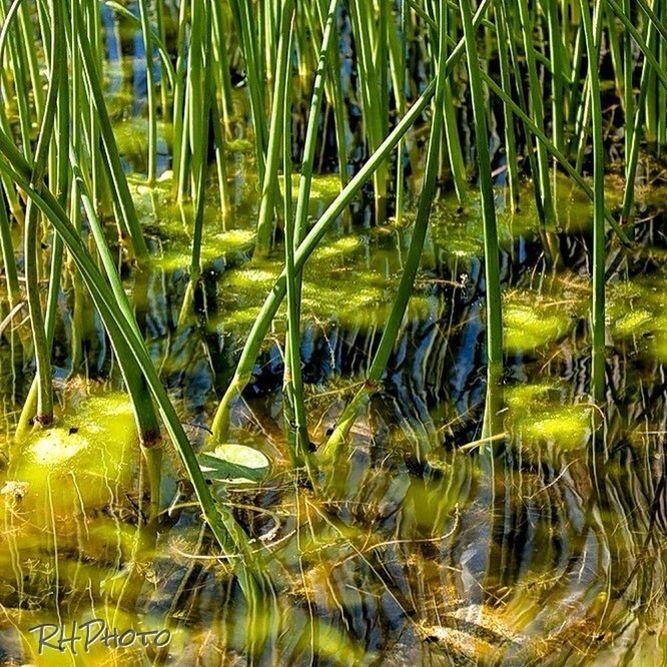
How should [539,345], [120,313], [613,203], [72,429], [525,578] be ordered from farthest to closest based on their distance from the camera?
[613,203]
[539,345]
[72,429]
[525,578]
[120,313]

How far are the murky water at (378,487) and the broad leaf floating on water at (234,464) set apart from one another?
0.08 ft

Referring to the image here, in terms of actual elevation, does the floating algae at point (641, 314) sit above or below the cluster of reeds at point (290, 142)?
below

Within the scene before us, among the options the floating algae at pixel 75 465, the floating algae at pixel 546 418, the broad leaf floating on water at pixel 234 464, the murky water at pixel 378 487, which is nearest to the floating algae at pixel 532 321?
the murky water at pixel 378 487

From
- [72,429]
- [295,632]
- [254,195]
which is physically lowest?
[295,632]

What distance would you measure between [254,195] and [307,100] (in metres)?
0.51

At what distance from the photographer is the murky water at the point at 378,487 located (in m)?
1.33

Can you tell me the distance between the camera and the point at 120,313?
129 cm

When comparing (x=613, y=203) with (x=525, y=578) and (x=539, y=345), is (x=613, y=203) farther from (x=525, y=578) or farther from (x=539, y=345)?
(x=525, y=578)

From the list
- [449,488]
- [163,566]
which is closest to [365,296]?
[449,488]
